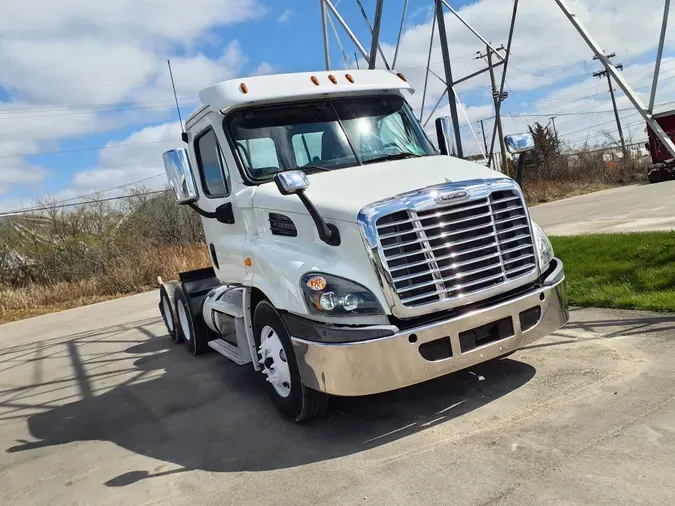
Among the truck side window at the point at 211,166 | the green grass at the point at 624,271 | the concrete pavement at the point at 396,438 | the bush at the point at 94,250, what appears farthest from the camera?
the bush at the point at 94,250

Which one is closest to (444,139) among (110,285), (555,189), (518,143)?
(518,143)

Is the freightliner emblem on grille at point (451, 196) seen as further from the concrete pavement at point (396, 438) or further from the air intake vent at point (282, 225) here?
the concrete pavement at point (396, 438)

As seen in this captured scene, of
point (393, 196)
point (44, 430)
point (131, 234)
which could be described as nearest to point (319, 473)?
point (393, 196)

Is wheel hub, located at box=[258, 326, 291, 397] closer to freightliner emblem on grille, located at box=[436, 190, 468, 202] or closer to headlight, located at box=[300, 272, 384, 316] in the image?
headlight, located at box=[300, 272, 384, 316]

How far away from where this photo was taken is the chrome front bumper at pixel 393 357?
3.80 m

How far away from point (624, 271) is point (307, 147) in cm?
476

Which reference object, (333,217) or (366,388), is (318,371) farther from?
(333,217)

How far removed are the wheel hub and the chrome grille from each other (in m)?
1.17

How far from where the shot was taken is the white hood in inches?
163

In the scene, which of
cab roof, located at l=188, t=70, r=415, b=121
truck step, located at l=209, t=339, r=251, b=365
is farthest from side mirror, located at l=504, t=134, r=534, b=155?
truck step, located at l=209, t=339, r=251, b=365

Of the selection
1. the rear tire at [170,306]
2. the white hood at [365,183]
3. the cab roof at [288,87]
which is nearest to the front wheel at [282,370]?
the white hood at [365,183]

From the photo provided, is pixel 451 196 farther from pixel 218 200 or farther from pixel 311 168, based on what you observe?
pixel 218 200

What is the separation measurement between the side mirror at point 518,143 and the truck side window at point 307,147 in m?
1.70

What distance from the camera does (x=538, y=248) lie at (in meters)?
4.60
